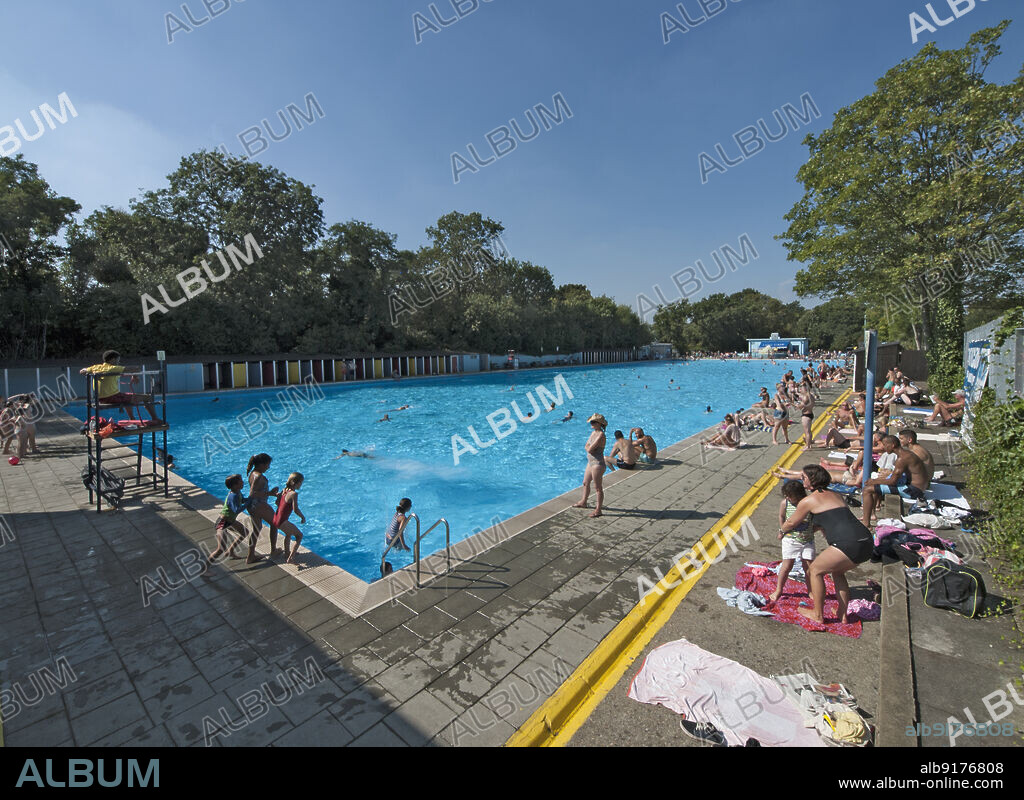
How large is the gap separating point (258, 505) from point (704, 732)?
5.13 meters

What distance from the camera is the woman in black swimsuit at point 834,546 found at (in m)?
3.77

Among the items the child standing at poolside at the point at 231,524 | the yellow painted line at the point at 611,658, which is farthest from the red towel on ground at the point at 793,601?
the child standing at poolside at the point at 231,524

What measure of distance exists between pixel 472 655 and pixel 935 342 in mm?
22773

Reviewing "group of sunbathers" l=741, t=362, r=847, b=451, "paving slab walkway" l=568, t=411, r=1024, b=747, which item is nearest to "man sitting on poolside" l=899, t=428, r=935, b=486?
"paving slab walkway" l=568, t=411, r=1024, b=747

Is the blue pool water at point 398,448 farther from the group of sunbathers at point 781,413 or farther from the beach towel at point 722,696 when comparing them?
the beach towel at point 722,696

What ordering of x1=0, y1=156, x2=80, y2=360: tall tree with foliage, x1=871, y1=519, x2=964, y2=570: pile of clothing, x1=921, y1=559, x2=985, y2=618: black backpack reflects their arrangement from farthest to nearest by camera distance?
x1=0, y1=156, x2=80, y2=360: tall tree with foliage, x1=871, y1=519, x2=964, y2=570: pile of clothing, x1=921, y1=559, x2=985, y2=618: black backpack

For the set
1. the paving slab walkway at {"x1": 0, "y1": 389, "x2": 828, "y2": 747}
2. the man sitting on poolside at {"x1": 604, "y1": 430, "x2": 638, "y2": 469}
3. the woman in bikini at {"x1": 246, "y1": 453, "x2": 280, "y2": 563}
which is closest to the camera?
the paving slab walkway at {"x1": 0, "y1": 389, "x2": 828, "y2": 747}

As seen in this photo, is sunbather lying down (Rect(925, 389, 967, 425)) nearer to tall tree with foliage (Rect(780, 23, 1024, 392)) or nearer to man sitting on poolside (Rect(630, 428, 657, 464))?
tall tree with foliage (Rect(780, 23, 1024, 392))

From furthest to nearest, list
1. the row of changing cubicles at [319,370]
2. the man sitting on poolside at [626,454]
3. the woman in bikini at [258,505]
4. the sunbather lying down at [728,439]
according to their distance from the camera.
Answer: the row of changing cubicles at [319,370] < the sunbather lying down at [728,439] < the man sitting on poolside at [626,454] < the woman in bikini at [258,505]

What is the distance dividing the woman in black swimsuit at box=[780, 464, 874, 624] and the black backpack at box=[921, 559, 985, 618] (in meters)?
0.83

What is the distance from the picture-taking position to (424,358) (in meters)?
37.8

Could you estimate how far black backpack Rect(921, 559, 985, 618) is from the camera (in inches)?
148

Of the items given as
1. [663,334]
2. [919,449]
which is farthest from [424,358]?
[663,334]

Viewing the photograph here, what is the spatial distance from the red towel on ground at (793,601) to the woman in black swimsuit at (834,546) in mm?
73
